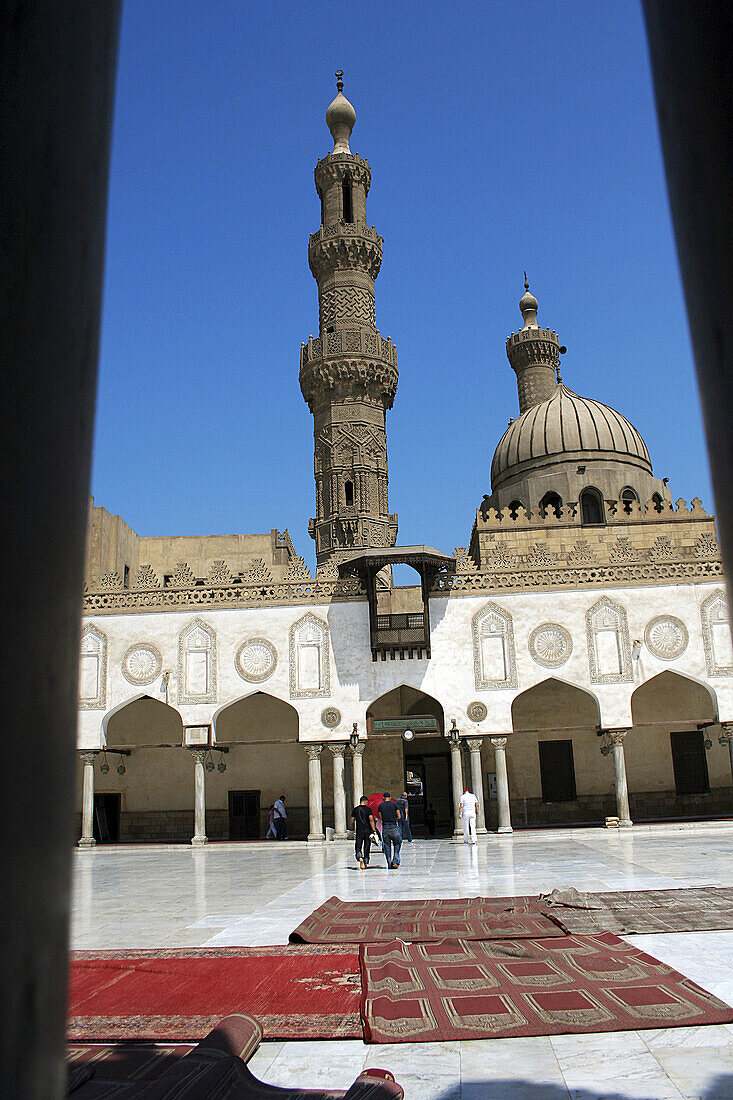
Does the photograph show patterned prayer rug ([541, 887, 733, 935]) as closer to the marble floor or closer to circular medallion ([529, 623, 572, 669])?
the marble floor

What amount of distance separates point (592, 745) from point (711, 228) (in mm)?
24978

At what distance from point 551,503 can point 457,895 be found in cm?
2072

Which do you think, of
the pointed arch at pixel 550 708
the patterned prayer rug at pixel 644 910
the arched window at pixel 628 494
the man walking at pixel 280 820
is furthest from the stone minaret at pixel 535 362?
the patterned prayer rug at pixel 644 910

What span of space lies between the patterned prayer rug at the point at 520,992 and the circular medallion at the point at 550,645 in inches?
564

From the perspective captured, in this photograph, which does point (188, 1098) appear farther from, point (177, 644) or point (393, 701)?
point (393, 701)

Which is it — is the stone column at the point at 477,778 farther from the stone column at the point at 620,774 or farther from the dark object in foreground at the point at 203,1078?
the dark object in foreground at the point at 203,1078

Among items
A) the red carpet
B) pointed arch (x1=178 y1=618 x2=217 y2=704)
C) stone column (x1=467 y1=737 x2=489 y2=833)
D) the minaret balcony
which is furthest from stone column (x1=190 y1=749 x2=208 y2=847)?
the red carpet

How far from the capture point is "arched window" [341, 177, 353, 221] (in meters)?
30.9

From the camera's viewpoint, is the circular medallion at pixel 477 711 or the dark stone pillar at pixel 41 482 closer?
the dark stone pillar at pixel 41 482

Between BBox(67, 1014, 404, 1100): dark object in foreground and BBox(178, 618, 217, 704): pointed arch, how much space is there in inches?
672

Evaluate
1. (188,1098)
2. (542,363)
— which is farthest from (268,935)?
(542,363)

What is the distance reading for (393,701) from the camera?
79.9 ft

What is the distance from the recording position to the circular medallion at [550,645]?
69.5 ft

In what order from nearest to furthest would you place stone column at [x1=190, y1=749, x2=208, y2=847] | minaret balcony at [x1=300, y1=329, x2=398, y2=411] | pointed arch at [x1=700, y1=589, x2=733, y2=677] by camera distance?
pointed arch at [x1=700, y1=589, x2=733, y2=677]
stone column at [x1=190, y1=749, x2=208, y2=847]
minaret balcony at [x1=300, y1=329, x2=398, y2=411]
